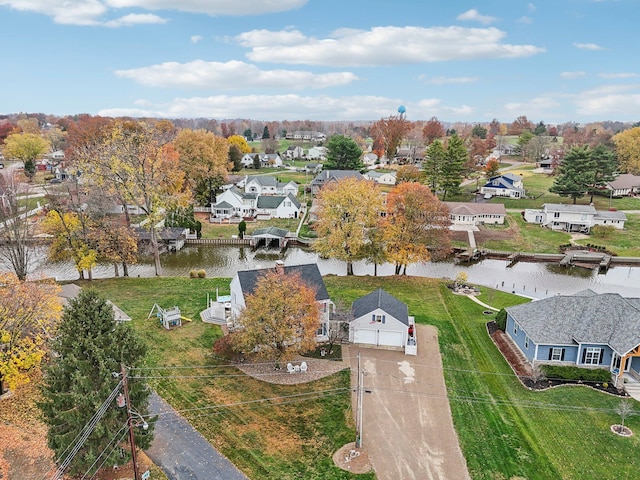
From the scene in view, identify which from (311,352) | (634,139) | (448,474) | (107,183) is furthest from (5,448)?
(634,139)

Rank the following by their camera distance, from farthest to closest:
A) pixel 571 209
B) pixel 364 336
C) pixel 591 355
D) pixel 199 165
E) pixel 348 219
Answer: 1. pixel 199 165
2. pixel 571 209
3. pixel 348 219
4. pixel 364 336
5. pixel 591 355

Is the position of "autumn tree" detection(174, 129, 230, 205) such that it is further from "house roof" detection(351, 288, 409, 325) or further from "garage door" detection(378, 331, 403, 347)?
"garage door" detection(378, 331, 403, 347)

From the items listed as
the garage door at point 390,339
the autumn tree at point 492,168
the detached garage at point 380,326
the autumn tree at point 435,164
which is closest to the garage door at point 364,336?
the detached garage at point 380,326

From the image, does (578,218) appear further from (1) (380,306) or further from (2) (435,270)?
(1) (380,306)

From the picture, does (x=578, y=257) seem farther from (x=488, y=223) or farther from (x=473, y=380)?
(x=473, y=380)

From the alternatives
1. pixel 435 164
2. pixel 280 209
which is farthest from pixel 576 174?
pixel 280 209
